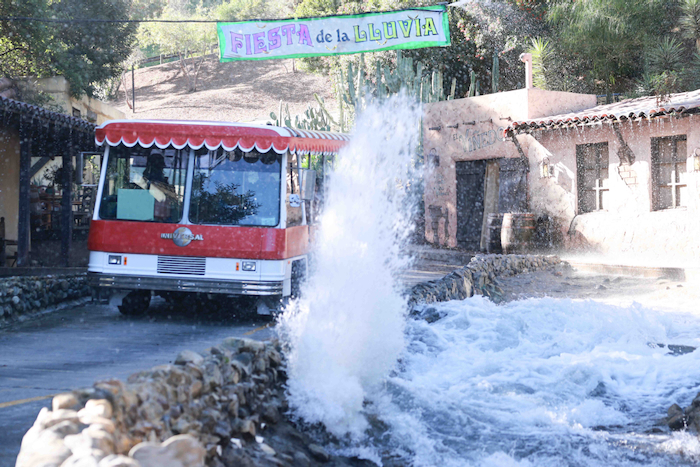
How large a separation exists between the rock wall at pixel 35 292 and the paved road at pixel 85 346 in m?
0.29

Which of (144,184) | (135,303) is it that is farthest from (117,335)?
(144,184)

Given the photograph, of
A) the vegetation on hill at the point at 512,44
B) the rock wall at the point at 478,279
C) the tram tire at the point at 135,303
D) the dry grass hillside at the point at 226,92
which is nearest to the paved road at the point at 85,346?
the tram tire at the point at 135,303

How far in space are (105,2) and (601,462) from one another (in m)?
23.0

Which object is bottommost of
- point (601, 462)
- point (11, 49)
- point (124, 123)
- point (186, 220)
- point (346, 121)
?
point (601, 462)

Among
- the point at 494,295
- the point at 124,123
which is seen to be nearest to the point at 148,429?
the point at 124,123

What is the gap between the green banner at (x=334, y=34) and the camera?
13.7 m

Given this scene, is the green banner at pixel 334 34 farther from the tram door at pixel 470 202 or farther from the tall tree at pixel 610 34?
the tall tree at pixel 610 34

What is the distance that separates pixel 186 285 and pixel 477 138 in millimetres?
12395

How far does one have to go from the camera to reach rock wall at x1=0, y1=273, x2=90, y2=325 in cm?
916

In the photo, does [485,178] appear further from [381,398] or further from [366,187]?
[381,398]

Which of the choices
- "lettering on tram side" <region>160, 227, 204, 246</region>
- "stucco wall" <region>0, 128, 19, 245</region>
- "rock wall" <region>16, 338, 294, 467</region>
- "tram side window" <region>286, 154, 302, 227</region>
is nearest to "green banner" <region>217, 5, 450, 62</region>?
"tram side window" <region>286, 154, 302, 227</region>

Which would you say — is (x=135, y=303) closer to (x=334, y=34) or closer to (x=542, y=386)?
(x=542, y=386)

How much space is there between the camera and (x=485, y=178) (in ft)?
63.5

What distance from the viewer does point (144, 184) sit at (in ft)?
29.1
